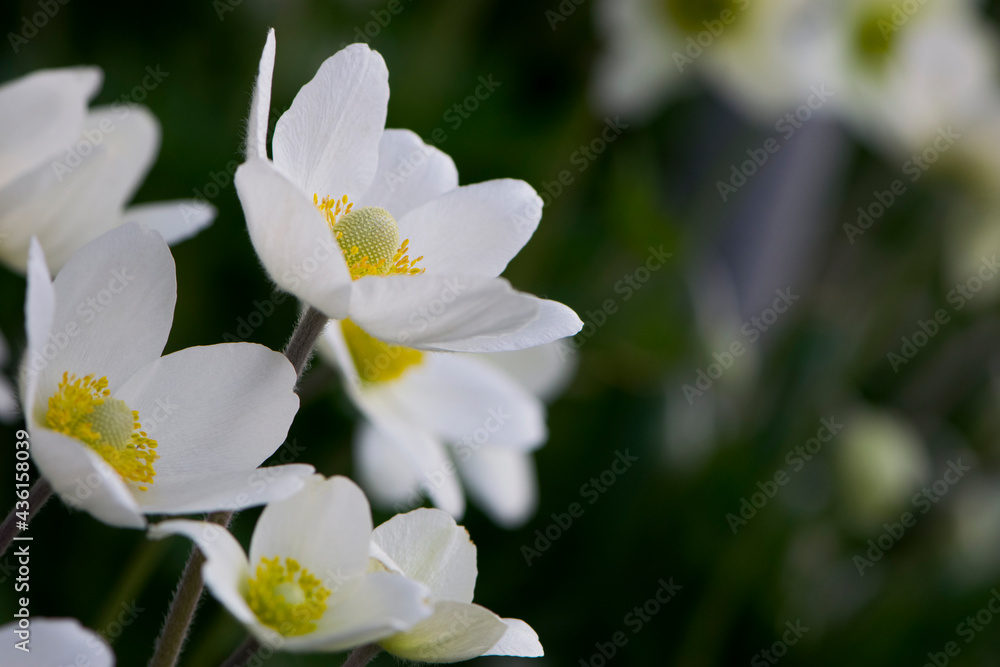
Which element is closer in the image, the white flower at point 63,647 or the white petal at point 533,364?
the white flower at point 63,647

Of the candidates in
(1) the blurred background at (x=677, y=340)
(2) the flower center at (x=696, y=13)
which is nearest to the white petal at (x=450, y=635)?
(1) the blurred background at (x=677, y=340)

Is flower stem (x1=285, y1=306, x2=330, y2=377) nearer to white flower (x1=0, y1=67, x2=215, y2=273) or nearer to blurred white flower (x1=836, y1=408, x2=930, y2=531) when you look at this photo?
white flower (x1=0, y1=67, x2=215, y2=273)

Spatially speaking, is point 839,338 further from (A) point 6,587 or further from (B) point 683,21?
(A) point 6,587

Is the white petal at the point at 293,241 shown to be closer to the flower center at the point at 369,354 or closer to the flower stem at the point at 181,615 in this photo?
the flower stem at the point at 181,615

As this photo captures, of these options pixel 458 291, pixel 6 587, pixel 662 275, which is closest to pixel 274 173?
pixel 458 291

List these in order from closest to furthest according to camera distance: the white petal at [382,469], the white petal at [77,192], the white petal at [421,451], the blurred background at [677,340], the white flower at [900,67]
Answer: the white petal at [77,192] → the white petal at [421,451] → the white petal at [382,469] → the blurred background at [677,340] → the white flower at [900,67]

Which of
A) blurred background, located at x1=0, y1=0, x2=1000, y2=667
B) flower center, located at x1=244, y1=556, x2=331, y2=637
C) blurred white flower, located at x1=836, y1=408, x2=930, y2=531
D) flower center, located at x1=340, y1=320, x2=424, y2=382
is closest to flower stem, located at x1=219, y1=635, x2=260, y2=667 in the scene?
flower center, located at x1=244, y1=556, x2=331, y2=637
